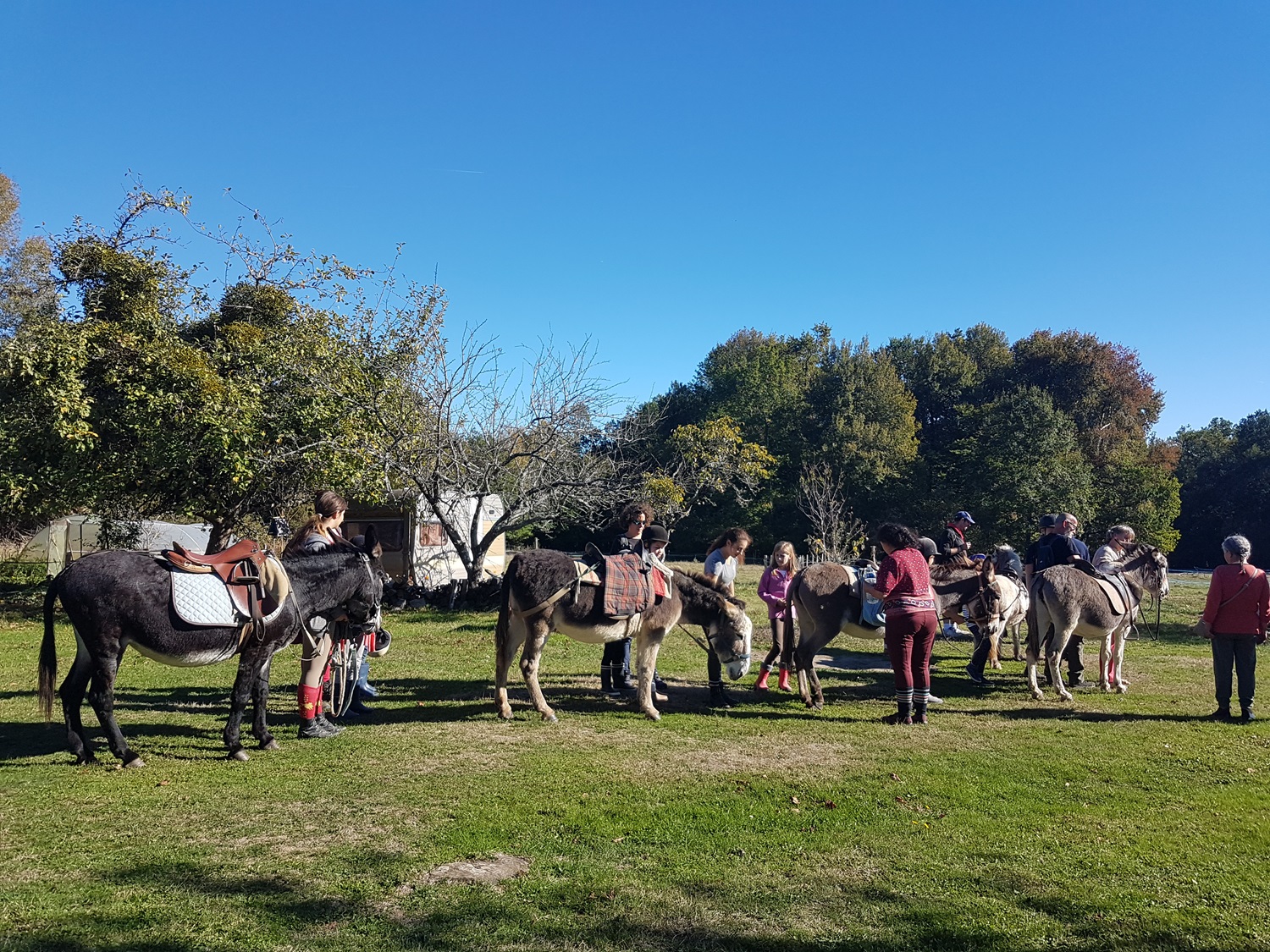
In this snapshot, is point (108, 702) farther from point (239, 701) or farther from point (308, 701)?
point (308, 701)

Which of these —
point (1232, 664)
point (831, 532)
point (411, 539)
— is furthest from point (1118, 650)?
point (411, 539)

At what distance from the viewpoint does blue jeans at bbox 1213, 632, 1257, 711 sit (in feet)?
24.3

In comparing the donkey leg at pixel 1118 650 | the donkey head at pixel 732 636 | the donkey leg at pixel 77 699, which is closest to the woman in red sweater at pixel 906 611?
the donkey head at pixel 732 636

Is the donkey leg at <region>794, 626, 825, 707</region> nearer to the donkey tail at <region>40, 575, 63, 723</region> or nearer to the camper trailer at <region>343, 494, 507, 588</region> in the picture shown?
the donkey tail at <region>40, 575, 63, 723</region>

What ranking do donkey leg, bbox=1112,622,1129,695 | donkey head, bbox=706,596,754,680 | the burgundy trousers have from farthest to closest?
donkey leg, bbox=1112,622,1129,695 → donkey head, bbox=706,596,754,680 → the burgundy trousers

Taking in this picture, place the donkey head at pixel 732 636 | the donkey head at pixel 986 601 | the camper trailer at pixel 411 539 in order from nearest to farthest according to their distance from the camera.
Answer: the donkey head at pixel 732 636, the donkey head at pixel 986 601, the camper trailer at pixel 411 539

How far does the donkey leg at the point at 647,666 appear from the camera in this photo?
24.9 feet

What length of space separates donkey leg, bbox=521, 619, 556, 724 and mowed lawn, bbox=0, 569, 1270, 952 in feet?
0.82

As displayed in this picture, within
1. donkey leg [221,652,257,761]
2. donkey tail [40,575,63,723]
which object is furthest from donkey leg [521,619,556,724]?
donkey tail [40,575,63,723]

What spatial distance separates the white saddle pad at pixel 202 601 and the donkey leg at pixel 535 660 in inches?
97.1

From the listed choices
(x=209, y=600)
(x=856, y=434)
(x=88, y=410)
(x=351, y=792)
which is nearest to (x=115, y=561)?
(x=209, y=600)

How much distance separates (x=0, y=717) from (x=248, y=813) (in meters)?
4.04

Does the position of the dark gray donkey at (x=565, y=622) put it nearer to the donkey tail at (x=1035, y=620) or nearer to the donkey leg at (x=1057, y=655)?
the donkey tail at (x=1035, y=620)

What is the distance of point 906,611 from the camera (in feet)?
23.6
